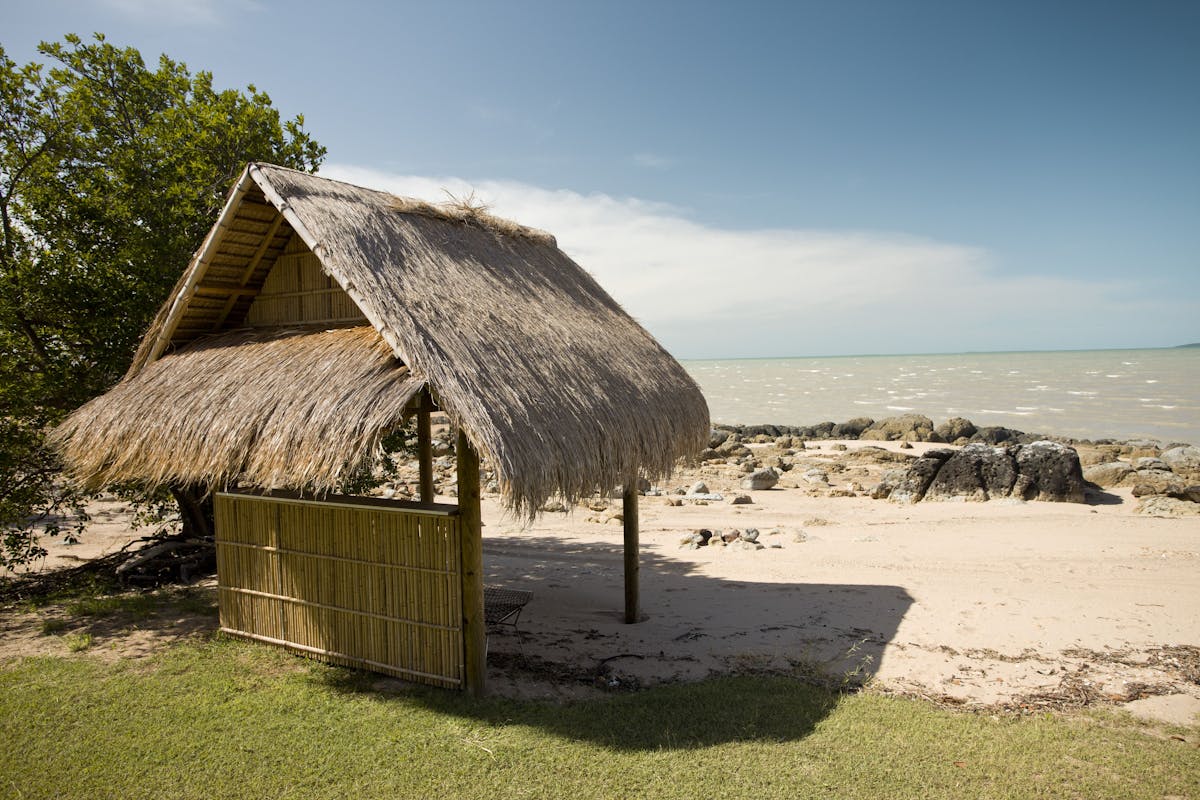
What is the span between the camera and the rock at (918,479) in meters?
14.0

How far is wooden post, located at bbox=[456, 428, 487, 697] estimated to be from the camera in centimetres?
477

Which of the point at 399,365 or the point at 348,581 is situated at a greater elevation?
the point at 399,365

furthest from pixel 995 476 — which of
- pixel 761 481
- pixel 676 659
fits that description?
pixel 676 659

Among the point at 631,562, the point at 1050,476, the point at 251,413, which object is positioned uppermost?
the point at 251,413

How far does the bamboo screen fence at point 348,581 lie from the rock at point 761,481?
1147 cm

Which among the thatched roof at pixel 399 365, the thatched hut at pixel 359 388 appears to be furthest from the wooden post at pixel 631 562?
the thatched roof at pixel 399 365

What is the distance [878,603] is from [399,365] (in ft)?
18.4

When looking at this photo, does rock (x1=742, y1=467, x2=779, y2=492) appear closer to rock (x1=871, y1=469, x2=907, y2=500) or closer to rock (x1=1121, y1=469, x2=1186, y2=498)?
rock (x1=871, y1=469, x2=907, y2=500)

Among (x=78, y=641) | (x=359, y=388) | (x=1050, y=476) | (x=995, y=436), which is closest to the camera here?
(x=359, y=388)

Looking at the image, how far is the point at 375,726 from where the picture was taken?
15.0 ft

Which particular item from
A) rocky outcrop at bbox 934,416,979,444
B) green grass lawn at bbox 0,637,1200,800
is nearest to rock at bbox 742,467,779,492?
rocky outcrop at bbox 934,416,979,444

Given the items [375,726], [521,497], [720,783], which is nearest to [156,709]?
[375,726]

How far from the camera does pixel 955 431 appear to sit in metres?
23.7

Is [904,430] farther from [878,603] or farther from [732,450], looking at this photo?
[878,603]
